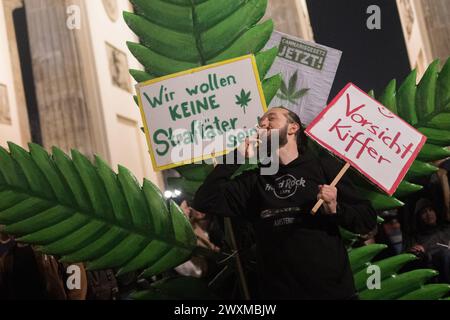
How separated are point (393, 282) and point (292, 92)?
0.66 metres

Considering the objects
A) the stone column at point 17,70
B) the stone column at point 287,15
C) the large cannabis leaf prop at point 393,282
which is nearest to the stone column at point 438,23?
the stone column at point 287,15

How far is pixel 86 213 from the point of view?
144cm

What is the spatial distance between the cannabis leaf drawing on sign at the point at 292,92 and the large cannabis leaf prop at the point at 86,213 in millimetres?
516

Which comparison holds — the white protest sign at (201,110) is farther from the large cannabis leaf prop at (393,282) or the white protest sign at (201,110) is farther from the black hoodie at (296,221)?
the large cannabis leaf prop at (393,282)

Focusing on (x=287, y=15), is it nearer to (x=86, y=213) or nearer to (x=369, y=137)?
(x=369, y=137)

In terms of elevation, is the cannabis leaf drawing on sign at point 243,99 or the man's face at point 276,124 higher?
the cannabis leaf drawing on sign at point 243,99

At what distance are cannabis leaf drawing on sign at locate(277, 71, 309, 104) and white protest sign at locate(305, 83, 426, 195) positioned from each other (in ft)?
0.66

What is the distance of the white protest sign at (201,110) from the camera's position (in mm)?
1510

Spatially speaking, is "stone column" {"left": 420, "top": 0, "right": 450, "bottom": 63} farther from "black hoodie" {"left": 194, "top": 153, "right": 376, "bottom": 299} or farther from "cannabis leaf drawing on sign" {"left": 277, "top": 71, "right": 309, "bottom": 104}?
"black hoodie" {"left": 194, "top": 153, "right": 376, "bottom": 299}

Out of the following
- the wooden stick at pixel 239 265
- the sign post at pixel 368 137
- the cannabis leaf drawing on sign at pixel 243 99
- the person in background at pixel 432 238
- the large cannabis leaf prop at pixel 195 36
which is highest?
the large cannabis leaf prop at pixel 195 36

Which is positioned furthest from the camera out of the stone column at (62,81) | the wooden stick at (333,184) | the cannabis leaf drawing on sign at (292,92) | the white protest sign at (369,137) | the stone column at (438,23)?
the stone column at (438,23)

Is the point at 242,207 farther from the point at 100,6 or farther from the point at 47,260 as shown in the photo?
the point at 100,6
